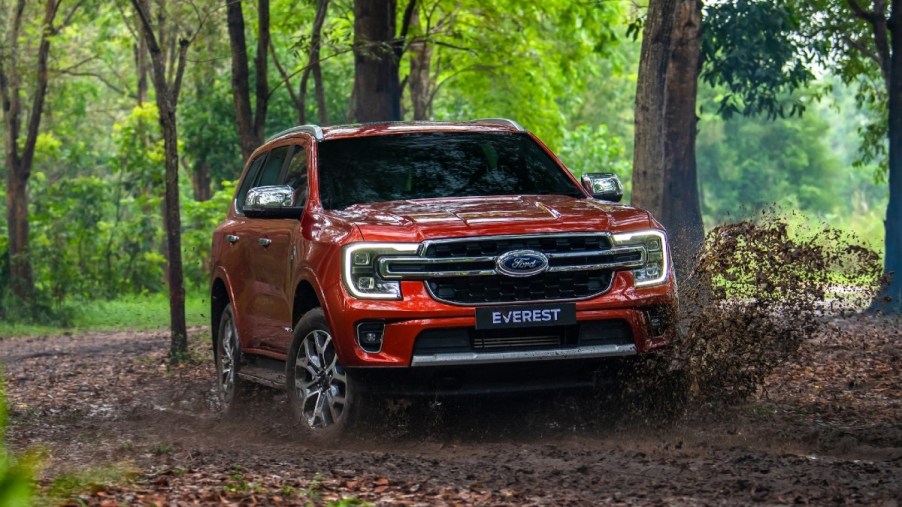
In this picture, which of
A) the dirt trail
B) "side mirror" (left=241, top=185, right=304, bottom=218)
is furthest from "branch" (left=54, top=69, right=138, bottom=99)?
"side mirror" (left=241, top=185, right=304, bottom=218)

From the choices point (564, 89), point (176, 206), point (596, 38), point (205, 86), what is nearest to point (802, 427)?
point (176, 206)

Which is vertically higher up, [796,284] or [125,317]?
[796,284]

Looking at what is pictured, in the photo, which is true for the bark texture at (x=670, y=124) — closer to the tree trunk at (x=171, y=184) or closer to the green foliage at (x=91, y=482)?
the green foliage at (x=91, y=482)

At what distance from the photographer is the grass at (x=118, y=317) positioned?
87.8 ft

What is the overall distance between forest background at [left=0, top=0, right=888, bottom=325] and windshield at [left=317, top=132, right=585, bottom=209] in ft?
27.2

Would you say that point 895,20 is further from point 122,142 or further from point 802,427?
point 122,142

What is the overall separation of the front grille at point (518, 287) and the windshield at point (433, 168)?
127 cm

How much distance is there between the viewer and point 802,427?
9.40 meters

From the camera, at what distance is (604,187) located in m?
9.85

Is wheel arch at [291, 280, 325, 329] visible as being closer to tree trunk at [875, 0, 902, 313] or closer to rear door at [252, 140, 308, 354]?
rear door at [252, 140, 308, 354]

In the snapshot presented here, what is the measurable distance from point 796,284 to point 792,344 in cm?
42

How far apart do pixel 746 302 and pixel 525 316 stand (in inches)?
84.3

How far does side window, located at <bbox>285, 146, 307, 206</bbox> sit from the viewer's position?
9.74 metres

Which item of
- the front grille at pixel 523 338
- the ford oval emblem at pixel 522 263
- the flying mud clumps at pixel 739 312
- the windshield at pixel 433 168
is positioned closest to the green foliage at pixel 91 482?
the front grille at pixel 523 338
